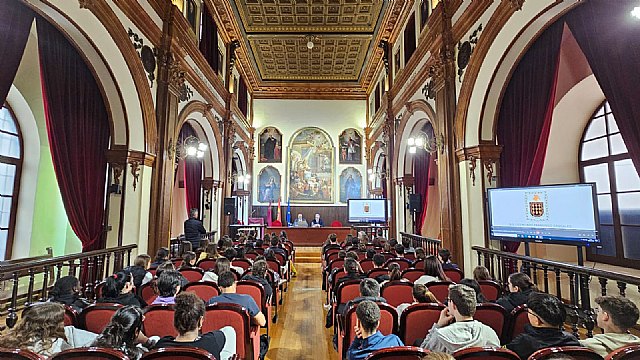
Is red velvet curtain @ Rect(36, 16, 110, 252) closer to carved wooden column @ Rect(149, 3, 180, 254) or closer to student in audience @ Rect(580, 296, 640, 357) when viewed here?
carved wooden column @ Rect(149, 3, 180, 254)

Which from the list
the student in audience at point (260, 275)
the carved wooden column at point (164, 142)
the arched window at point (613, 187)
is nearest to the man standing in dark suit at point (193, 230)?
the carved wooden column at point (164, 142)

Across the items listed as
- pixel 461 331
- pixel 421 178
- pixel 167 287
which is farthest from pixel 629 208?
pixel 167 287

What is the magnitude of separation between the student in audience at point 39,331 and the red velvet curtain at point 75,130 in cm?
411

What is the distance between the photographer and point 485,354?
173 cm

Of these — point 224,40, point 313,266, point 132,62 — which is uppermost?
point 224,40

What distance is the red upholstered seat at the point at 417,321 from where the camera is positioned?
2635 mm

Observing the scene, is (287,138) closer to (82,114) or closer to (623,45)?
(82,114)

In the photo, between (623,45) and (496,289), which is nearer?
(623,45)

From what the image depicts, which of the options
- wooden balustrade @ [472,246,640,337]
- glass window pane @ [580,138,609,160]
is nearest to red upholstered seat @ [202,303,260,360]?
wooden balustrade @ [472,246,640,337]

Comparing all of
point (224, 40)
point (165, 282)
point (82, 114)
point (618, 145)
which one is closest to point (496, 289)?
point (165, 282)

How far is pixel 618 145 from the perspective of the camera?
22.3ft

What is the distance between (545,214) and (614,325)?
2.65 m

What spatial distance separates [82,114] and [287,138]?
10.7m

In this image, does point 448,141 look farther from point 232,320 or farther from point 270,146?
point 270,146
